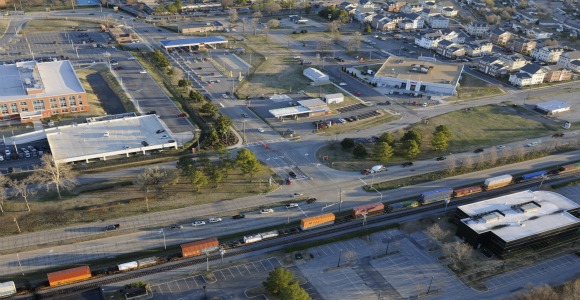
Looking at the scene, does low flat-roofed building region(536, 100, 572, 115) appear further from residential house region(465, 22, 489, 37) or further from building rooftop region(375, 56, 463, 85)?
residential house region(465, 22, 489, 37)

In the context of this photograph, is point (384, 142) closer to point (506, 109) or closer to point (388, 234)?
point (388, 234)

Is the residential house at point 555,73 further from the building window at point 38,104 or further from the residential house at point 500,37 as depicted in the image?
the building window at point 38,104

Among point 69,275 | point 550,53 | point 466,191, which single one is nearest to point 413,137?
point 466,191

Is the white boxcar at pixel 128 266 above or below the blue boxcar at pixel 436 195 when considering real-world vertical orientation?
below

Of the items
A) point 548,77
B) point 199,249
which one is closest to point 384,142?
point 199,249

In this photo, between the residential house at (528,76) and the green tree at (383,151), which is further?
the residential house at (528,76)

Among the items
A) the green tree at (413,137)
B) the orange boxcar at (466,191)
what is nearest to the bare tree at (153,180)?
the green tree at (413,137)

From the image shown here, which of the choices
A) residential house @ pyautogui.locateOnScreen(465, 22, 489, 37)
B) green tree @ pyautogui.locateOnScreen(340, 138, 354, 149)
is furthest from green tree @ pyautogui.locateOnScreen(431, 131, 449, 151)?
residential house @ pyautogui.locateOnScreen(465, 22, 489, 37)
